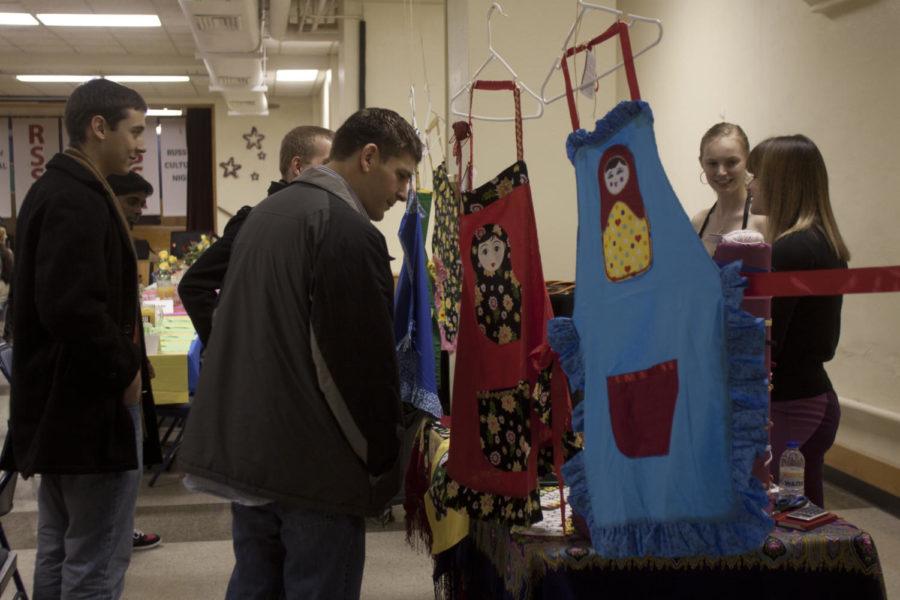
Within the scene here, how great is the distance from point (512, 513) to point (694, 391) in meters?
0.54

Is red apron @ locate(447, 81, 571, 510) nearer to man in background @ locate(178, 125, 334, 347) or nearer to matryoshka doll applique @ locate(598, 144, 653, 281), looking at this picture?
matryoshka doll applique @ locate(598, 144, 653, 281)

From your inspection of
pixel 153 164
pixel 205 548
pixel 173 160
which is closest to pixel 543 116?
pixel 205 548

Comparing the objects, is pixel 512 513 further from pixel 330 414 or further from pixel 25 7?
pixel 25 7

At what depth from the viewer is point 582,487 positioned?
5.24ft

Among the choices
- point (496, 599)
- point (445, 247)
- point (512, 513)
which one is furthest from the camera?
point (445, 247)

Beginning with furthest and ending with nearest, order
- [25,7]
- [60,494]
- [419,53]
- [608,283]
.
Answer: [25,7] → [419,53] → [60,494] → [608,283]

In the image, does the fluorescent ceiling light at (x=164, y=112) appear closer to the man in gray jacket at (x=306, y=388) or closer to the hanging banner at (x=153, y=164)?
the hanging banner at (x=153, y=164)

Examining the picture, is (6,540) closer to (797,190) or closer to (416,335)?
(416,335)

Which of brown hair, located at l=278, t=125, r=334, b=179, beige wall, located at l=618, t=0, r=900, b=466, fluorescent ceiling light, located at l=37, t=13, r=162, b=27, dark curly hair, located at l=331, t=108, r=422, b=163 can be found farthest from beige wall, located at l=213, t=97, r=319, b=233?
dark curly hair, located at l=331, t=108, r=422, b=163

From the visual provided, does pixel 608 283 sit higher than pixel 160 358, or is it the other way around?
pixel 608 283

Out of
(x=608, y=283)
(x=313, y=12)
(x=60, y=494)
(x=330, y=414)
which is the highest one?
(x=313, y=12)

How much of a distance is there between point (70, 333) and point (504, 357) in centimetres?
94

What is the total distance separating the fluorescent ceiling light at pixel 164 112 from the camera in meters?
15.0

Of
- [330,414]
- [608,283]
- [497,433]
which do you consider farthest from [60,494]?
[608,283]
